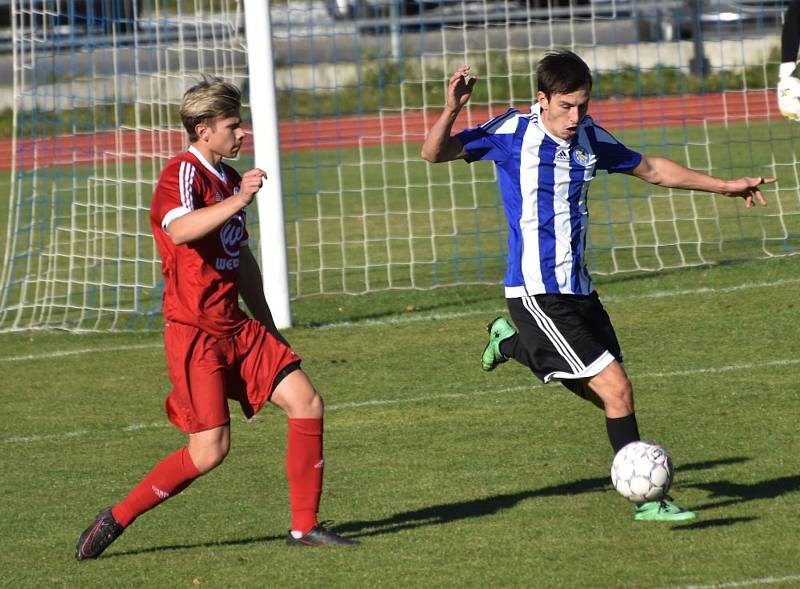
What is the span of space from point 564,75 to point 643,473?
1.58 m

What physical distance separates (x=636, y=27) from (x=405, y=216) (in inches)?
131

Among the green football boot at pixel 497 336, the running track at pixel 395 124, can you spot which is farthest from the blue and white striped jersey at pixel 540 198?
the running track at pixel 395 124

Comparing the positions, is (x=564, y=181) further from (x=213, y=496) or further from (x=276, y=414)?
(x=276, y=414)

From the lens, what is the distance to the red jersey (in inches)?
207

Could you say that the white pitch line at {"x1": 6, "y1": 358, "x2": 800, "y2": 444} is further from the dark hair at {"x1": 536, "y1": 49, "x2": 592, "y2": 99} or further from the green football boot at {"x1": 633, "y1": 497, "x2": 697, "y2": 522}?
the dark hair at {"x1": 536, "y1": 49, "x2": 592, "y2": 99}

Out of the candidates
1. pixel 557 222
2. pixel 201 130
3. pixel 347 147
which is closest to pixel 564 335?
pixel 557 222

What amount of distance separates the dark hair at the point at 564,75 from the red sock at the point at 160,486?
6.66 ft

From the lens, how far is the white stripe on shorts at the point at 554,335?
5594 mm

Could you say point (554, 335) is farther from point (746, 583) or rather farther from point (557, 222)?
point (746, 583)

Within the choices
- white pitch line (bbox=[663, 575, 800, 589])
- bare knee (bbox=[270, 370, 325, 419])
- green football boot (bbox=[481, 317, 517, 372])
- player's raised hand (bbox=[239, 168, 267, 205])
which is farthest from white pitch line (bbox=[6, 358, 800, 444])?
white pitch line (bbox=[663, 575, 800, 589])

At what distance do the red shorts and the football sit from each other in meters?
1.32

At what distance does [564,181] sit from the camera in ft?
18.9

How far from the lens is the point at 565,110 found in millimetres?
5586

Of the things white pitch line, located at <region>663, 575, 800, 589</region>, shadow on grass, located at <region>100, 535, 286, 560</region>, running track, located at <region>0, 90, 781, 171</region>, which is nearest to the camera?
white pitch line, located at <region>663, 575, 800, 589</region>
